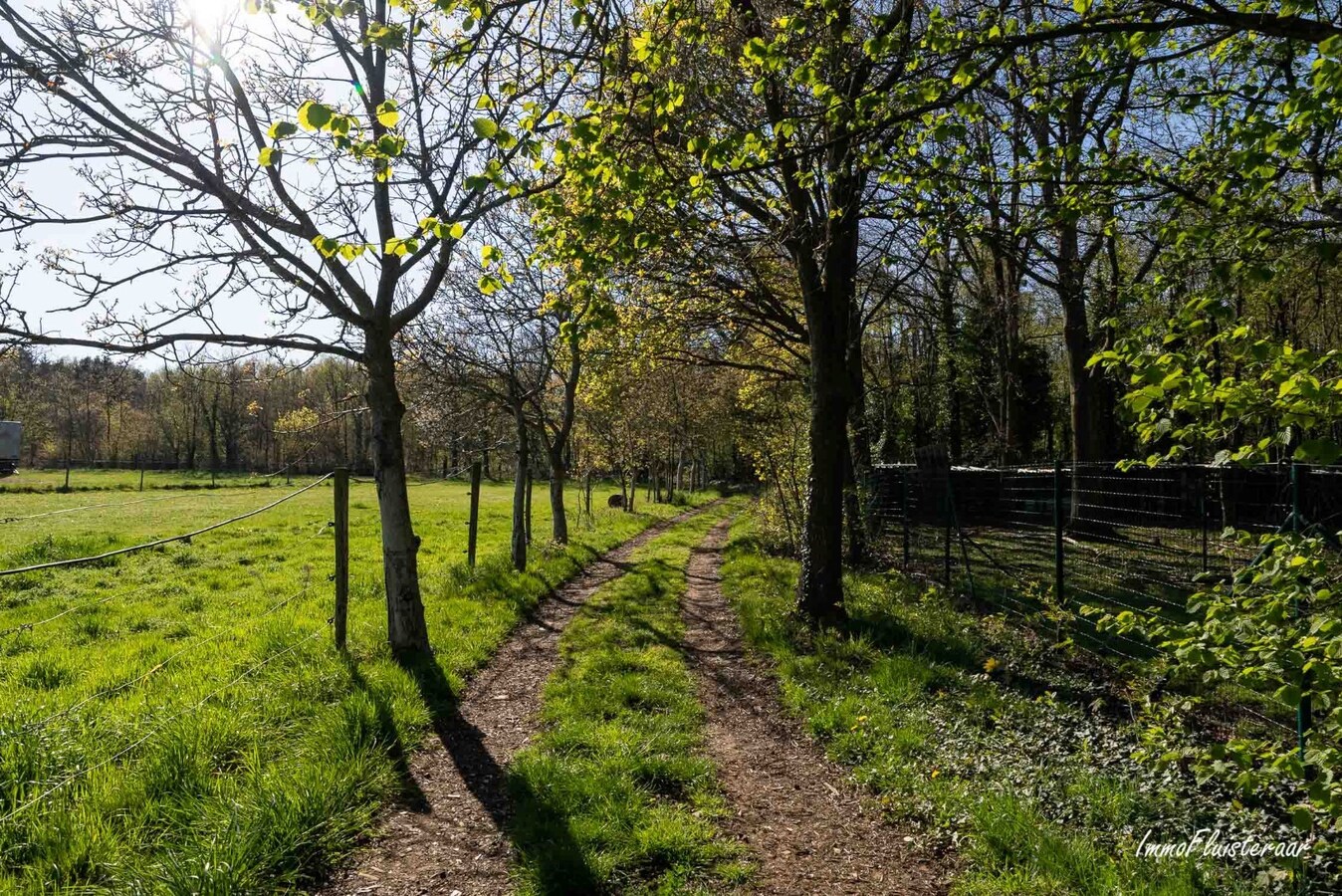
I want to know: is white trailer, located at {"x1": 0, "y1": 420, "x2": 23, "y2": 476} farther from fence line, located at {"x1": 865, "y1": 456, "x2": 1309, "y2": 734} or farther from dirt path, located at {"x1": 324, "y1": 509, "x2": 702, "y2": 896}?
fence line, located at {"x1": 865, "y1": 456, "x2": 1309, "y2": 734}

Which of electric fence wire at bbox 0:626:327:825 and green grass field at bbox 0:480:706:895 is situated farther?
electric fence wire at bbox 0:626:327:825

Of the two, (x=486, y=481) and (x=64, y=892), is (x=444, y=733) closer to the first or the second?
(x=64, y=892)

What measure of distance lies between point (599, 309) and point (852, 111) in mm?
2267

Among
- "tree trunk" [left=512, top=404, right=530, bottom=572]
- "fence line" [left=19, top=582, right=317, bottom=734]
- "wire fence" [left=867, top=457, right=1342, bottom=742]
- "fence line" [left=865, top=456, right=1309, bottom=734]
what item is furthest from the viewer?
"tree trunk" [left=512, top=404, right=530, bottom=572]

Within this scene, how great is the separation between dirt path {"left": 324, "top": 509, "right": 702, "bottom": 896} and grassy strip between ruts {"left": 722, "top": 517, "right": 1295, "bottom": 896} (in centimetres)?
251

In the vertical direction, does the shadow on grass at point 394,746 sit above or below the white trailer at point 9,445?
below

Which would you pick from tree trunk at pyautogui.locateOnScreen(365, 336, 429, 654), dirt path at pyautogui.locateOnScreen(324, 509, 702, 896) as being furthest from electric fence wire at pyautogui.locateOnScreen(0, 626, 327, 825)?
dirt path at pyautogui.locateOnScreen(324, 509, 702, 896)

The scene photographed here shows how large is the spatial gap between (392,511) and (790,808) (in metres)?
4.82

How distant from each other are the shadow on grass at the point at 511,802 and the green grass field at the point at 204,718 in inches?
9.0

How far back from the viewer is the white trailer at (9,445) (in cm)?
4288

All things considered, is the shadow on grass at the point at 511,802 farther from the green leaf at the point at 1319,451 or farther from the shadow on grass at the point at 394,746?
the green leaf at the point at 1319,451

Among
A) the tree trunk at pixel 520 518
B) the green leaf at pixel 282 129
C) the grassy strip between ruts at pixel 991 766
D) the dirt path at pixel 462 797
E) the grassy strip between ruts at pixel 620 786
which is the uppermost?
the green leaf at pixel 282 129

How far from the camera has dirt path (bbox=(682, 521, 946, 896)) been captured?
3.90 m

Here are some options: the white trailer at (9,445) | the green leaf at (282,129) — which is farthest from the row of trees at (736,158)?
the white trailer at (9,445)
